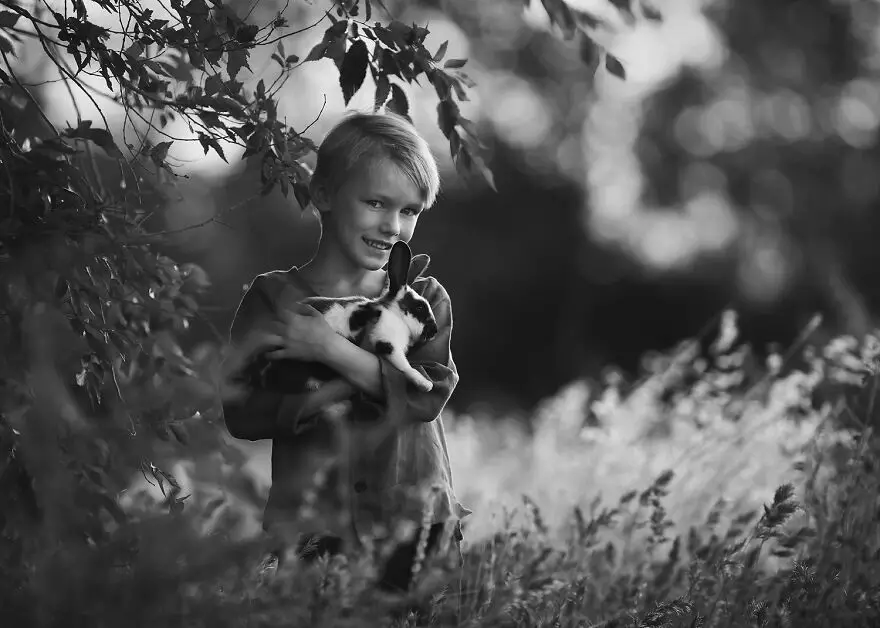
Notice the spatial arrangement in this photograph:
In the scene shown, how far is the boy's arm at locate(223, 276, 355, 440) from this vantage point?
2381 mm

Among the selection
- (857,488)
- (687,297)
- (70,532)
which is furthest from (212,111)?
(687,297)

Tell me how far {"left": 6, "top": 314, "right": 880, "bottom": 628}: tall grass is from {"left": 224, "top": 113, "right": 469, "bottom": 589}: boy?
112 mm

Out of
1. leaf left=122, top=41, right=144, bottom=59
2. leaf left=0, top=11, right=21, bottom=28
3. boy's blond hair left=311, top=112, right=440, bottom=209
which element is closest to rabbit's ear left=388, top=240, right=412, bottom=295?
boy's blond hair left=311, top=112, right=440, bottom=209

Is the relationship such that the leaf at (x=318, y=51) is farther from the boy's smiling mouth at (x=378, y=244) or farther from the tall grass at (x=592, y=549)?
the tall grass at (x=592, y=549)

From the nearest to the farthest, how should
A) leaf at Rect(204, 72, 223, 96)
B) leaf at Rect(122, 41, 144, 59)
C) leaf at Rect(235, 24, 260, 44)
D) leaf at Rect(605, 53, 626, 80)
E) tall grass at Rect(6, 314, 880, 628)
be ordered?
tall grass at Rect(6, 314, 880, 628)
leaf at Rect(235, 24, 260, 44)
leaf at Rect(204, 72, 223, 96)
leaf at Rect(122, 41, 144, 59)
leaf at Rect(605, 53, 626, 80)

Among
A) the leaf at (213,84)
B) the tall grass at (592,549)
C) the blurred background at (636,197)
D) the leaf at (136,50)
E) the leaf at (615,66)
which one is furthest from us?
the blurred background at (636,197)

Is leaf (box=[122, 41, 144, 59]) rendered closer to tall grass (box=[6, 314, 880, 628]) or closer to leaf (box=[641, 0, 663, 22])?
tall grass (box=[6, 314, 880, 628])

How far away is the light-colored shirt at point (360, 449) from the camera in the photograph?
239cm

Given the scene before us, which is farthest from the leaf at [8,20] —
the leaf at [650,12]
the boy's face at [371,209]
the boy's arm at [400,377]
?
the leaf at [650,12]

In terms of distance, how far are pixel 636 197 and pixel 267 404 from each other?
1259cm

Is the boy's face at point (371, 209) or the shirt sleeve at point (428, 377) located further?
the boy's face at point (371, 209)

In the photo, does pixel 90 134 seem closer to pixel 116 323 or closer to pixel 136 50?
pixel 136 50

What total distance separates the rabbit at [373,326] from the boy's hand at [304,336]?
0.03m

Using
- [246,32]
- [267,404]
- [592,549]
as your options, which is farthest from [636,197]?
[267,404]
